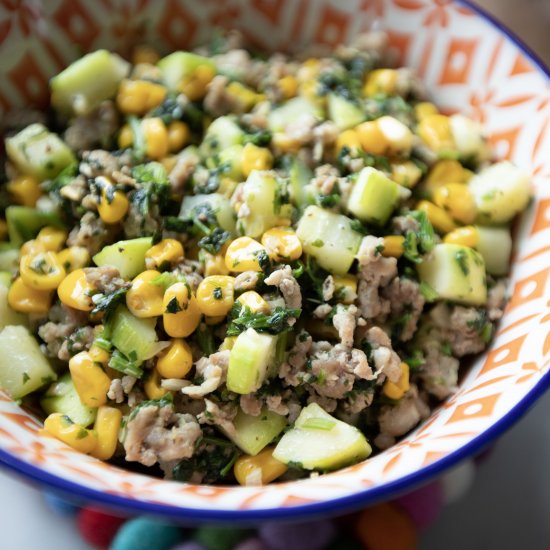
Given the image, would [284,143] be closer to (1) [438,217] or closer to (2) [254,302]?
(1) [438,217]

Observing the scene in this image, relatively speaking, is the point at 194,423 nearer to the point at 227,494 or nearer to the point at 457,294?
the point at 227,494

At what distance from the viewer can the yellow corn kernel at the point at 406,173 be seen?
260 centimetres

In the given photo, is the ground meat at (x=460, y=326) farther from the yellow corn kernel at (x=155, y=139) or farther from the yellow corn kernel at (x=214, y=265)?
the yellow corn kernel at (x=155, y=139)

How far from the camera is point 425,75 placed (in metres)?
3.06

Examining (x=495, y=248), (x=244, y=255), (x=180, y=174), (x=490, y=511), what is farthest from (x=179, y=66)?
(x=490, y=511)

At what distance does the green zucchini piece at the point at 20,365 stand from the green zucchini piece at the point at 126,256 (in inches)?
14.0

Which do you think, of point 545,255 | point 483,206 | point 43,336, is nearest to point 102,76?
point 43,336

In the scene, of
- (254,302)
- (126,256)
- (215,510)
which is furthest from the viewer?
(126,256)

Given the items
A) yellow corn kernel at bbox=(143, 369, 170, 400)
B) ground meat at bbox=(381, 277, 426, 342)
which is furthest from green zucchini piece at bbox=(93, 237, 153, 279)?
ground meat at bbox=(381, 277, 426, 342)

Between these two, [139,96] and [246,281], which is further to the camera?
[139,96]

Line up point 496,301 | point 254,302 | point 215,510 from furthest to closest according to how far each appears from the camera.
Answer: point 496,301
point 254,302
point 215,510

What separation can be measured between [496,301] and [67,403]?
152 cm

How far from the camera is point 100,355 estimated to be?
2227 millimetres

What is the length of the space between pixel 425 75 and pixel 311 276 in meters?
1.25
